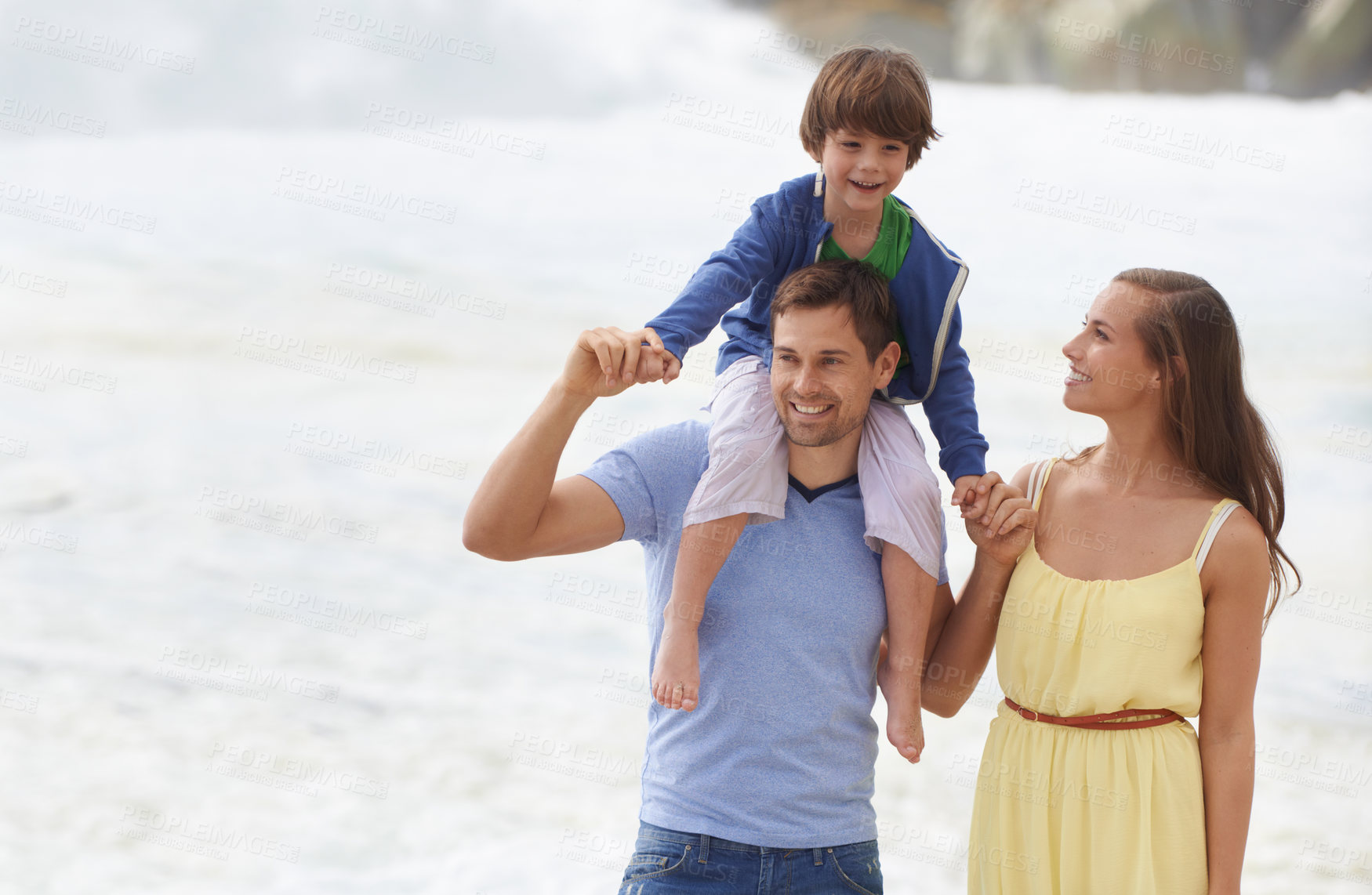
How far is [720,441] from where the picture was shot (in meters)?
1.66

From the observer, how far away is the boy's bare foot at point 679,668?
1573 millimetres

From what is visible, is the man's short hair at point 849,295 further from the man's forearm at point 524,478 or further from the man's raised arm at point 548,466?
the man's forearm at point 524,478

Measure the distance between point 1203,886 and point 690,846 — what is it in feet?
2.42

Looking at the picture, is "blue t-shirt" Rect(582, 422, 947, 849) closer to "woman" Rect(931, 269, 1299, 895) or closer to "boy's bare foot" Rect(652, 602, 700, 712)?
"boy's bare foot" Rect(652, 602, 700, 712)

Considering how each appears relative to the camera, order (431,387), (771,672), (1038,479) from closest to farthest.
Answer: (771,672)
(1038,479)
(431,387)

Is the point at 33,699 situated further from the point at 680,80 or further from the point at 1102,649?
the point at 680,80

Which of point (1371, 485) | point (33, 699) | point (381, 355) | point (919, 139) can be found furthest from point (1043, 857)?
point (381, 355)

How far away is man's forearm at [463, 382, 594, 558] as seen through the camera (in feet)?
5.03

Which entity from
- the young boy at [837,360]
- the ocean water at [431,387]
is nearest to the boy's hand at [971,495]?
the young boy at [837,360]

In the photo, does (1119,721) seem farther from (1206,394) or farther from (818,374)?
(818,374)

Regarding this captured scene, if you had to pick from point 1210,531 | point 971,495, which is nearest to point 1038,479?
point 971,495

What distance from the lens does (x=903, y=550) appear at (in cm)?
163

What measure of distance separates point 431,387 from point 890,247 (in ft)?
26.3

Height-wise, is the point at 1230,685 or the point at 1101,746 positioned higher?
the point at 1230,685
